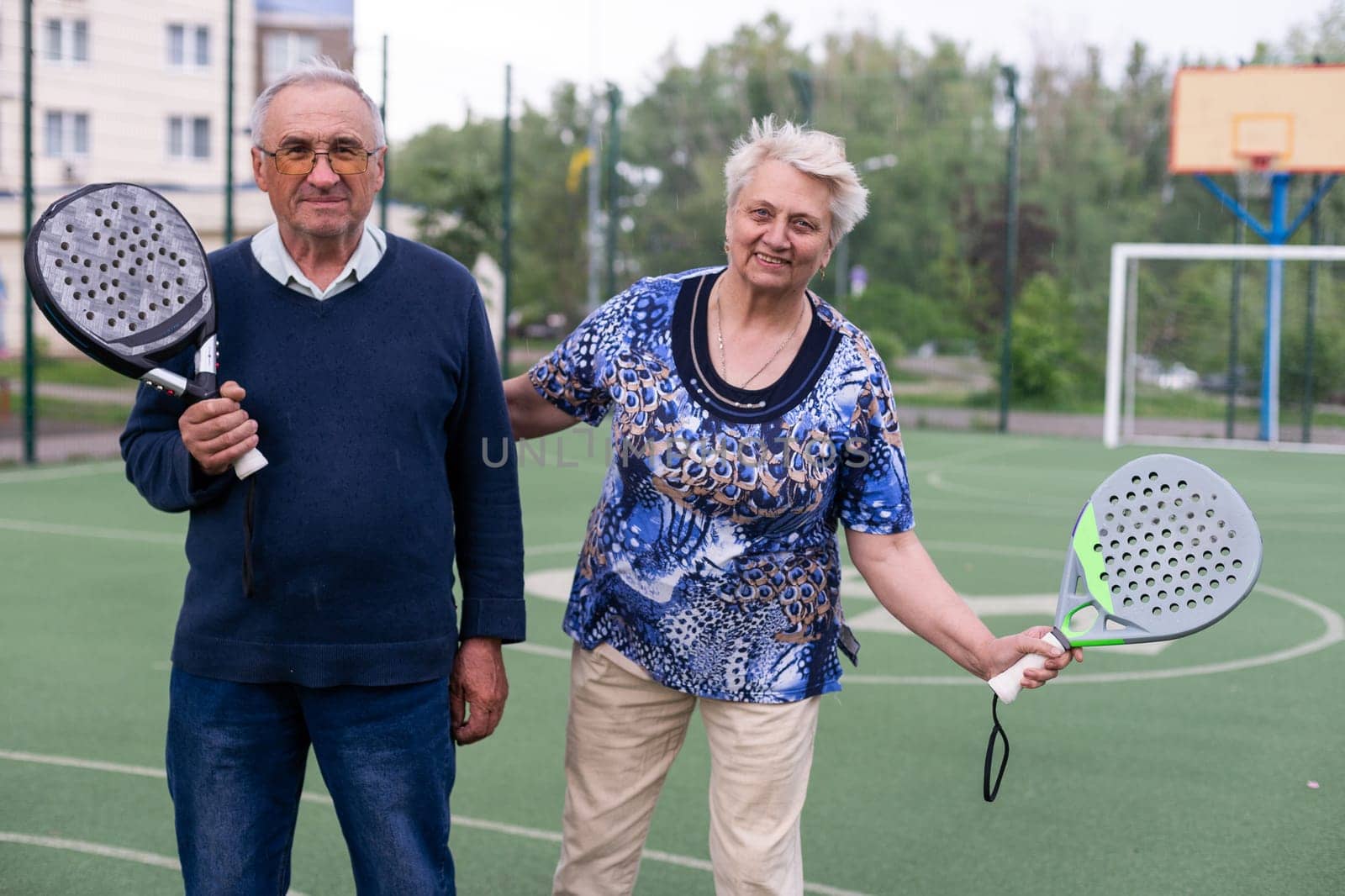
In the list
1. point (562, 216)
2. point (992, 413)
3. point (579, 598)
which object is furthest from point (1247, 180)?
point (579, 598)

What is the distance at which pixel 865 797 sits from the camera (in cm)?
496

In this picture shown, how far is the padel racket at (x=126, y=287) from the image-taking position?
2.51m

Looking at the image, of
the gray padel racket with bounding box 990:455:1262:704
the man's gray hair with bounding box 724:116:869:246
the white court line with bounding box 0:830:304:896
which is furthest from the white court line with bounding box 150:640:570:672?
the gray padel racket with bounding box 990:455:1262:704

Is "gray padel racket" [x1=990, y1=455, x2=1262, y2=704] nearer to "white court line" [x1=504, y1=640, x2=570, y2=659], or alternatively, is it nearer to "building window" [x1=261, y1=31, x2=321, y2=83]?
"white court line" [x1=504, y1=640, x2=570, y2=659]

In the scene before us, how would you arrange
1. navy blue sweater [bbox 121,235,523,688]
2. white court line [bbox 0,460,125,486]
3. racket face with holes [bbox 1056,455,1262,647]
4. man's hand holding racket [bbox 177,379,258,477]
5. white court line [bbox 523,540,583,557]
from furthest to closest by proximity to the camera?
white court line [bbox 0,460,125,486] → white court line [bbox 523,540,583,557] → racket face with holes [bbox 1056,455,1262,647] → navy blue sweater [bbox 121,235,523,688] → man's hand holding racket [bbox 177,379,258,477]

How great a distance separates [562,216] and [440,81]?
62.9ft

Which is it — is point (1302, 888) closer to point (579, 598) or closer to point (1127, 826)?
point (1127, 826)

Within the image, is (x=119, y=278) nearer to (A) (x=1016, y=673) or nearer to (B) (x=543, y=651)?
(A) (x=1016, y=673)

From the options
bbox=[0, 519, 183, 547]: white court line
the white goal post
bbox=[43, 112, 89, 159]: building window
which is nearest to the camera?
bbox=[0, 519, 183, 547]: white court line

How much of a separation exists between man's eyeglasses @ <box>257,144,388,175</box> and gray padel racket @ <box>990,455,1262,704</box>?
143 centimetres

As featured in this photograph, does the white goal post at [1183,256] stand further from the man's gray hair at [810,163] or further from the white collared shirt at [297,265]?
the white collared shirt at [297,265]

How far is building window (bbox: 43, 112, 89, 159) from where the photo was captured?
25422 millimetres

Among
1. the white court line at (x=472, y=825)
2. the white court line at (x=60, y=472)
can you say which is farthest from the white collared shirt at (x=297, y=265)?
the white court line at (x=60, y=472)

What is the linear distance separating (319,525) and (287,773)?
478mm
